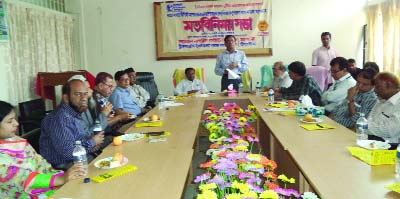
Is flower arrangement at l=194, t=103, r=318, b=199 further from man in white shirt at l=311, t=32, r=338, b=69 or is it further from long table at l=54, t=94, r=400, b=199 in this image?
man in white shirt at l=311, t=32, r=338, b=69

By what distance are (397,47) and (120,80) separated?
3725 millimetres

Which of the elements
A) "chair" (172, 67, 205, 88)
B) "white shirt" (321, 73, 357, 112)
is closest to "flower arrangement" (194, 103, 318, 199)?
"white shirt" (321, 73, 357, 112)

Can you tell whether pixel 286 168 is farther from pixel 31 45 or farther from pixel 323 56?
pixel 323 56

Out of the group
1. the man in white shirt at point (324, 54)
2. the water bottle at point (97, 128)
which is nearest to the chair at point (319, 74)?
the man in white shirt at point (324, 54)

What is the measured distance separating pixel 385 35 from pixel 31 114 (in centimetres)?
495

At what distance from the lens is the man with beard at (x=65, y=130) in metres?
2.19

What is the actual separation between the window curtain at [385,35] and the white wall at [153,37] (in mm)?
468

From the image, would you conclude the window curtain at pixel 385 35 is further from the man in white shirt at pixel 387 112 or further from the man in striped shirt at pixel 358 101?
the man in white shirt at pixel 387 112

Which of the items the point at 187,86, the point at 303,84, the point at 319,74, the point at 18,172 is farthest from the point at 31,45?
the point at 319,74

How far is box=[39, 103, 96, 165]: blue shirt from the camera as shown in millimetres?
2184

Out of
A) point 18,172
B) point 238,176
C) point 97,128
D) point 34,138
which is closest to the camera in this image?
point 238,176

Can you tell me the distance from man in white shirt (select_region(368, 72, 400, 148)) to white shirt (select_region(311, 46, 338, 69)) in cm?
365

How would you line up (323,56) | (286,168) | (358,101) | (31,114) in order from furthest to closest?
(323,56) < (31,114) < (358,101) < (286,168)

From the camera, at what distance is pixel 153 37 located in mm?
6570
